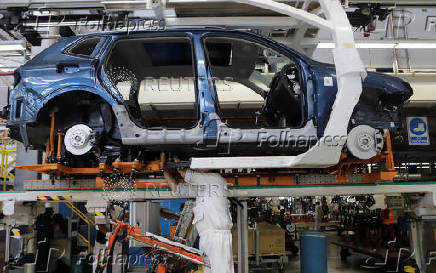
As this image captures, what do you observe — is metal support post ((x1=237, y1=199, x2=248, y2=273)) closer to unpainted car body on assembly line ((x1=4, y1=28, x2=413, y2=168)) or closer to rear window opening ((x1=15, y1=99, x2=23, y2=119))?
unpainted car body on assembly line ((x1=4, y1=28, x2=413, y2=168))

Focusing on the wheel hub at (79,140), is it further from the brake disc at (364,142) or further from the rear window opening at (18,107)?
the brake disc at (364,142)

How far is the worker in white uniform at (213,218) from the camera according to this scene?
321 cm

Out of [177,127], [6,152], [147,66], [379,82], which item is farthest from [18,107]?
[6,152]

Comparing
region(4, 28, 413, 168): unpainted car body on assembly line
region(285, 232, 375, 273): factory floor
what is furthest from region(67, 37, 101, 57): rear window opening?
region(285, 232, 375, 273): factory floor

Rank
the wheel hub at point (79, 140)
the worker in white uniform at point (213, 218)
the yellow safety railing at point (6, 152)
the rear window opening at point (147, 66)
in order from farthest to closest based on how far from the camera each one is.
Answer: the yellow safety railing at point (6, 152)
the rear window opening at point (147, 66)
the wheel hub at point (79, 140)
the worker in white uniform at point (213, 218)

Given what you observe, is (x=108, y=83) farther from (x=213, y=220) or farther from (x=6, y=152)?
(x=6, y=152)

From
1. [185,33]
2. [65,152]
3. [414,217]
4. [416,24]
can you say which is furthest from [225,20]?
[416,24]

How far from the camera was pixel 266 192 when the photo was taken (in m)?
3.73

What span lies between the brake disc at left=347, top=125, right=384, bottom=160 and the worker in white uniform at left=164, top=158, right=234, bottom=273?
123 centimetres

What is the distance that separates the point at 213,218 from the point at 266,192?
0.72 metres

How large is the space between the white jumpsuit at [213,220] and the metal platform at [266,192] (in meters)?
0.35

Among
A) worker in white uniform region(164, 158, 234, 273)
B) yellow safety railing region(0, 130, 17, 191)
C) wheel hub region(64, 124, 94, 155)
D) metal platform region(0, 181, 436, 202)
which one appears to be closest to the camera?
worker in white uniform region(164, 158, 234, 273)

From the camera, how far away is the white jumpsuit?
126 inches

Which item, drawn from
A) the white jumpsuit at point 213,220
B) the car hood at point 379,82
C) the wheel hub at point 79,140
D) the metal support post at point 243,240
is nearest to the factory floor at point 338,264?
the metal support post at point 243,240
